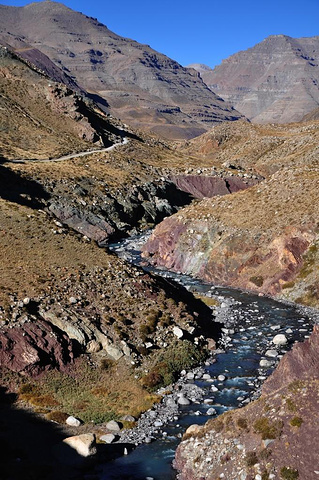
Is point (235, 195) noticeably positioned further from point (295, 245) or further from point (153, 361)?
point (153, 361)

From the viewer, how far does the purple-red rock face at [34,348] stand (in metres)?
34.9

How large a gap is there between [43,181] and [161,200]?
26836 mm

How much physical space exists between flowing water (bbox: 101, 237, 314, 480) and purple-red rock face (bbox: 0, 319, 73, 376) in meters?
9.97

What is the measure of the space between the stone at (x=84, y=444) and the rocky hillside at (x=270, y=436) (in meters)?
4.68

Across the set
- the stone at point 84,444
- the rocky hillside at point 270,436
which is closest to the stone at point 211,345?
the rocky hillside at point 270,436

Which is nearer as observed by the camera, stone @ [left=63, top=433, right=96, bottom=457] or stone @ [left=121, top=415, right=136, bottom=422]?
stone @ [left=63, top=433, right=96, bottom=457]

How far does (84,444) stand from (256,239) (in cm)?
4257

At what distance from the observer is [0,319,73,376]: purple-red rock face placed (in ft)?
115

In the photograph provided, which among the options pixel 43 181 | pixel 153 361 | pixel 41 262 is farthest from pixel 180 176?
pixel 153 361

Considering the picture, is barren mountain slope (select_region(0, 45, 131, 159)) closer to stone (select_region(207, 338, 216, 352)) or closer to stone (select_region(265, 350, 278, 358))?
stone (select_region(207, 338, 216, 352))

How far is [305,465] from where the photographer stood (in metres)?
21.5

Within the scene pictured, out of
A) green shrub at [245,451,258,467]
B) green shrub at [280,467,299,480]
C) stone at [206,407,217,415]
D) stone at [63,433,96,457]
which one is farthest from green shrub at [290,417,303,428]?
stone at [63,433,96,457]

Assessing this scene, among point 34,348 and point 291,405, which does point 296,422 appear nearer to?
point 291,405

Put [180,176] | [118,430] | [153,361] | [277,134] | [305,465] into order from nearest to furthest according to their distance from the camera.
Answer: [305,465]
[118,430]
[153,361]
[180,176]
[277,134]
